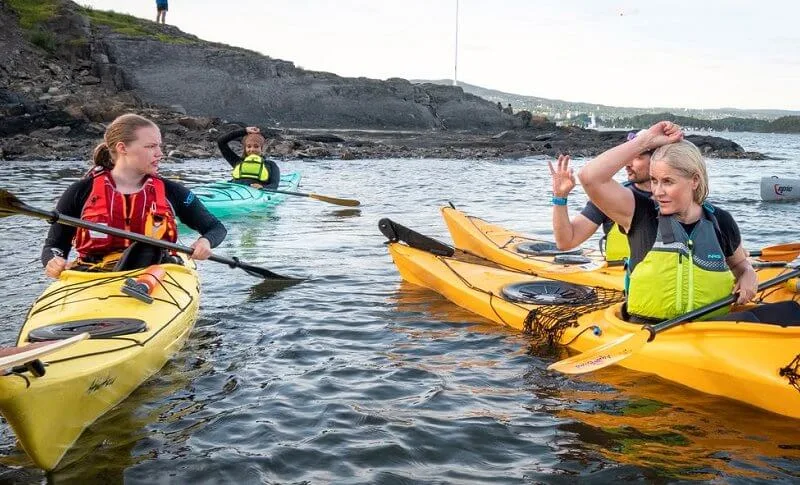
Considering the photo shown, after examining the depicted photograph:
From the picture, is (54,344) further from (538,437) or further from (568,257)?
(568,257)

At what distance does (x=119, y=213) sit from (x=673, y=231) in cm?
364

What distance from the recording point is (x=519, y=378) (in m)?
5.09

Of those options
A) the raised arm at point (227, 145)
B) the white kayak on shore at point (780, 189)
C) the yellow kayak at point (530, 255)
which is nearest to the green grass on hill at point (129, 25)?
the raised arm at point (227, 145)

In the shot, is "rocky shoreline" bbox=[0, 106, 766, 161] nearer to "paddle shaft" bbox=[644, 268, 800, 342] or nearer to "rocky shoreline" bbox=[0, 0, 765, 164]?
"rocky shoreline" bbox=[0, 0, 765, 164]

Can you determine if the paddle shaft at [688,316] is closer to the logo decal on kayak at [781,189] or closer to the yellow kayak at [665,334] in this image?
the yellow kayak at [665,334]

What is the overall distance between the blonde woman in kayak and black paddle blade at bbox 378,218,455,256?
313 centimetres

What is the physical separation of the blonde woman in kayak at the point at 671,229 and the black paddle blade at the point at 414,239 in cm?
313

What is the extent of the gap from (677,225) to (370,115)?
40012 mm

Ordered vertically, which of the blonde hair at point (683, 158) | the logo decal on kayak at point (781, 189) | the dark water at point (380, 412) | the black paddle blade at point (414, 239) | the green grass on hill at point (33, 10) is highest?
the green grass on hill at point (33, 10)

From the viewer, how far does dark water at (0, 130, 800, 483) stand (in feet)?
12.2

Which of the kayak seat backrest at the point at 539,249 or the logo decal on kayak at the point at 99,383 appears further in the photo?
the kayak seat backrest at the point at 539,249

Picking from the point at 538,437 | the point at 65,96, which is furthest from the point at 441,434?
the point at 65,96

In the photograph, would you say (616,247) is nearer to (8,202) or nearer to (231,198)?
(8,202)

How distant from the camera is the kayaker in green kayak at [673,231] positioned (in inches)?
165
